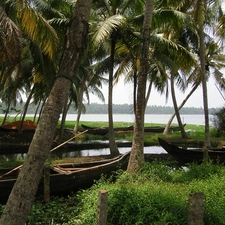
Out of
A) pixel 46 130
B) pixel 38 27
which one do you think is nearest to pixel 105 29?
pixel 38 27

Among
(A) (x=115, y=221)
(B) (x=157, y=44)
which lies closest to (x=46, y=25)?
(A) (x=115, y=221)

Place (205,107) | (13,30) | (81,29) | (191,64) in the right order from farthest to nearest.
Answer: (205,107), (191,64), (13,30), (81,29)

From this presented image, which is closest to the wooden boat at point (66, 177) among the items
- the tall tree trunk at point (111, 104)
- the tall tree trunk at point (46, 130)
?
the tall tree trunk at point (46, 130)

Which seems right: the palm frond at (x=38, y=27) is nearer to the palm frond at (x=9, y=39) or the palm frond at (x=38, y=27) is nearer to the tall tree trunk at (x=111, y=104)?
the palm frond at (x=9, y=39)

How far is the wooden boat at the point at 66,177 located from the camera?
5883mm

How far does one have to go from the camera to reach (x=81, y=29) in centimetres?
418

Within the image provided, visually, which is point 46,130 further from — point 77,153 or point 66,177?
point 77,153

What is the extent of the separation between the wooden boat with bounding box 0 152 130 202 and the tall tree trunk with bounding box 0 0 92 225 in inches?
99.1

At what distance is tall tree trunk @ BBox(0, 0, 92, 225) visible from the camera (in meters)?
3.53

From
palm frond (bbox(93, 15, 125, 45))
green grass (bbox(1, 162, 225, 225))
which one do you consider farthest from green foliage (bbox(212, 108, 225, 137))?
green grass (bbox(1, 162, 225, 225))

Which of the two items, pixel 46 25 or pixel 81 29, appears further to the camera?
pixel 46 25

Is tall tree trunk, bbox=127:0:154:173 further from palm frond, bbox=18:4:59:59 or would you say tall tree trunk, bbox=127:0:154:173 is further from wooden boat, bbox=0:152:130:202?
palm frond, bbox=18:4:59:59

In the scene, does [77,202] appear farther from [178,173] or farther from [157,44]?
[157,44]

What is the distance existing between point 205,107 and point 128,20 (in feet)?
16.9
